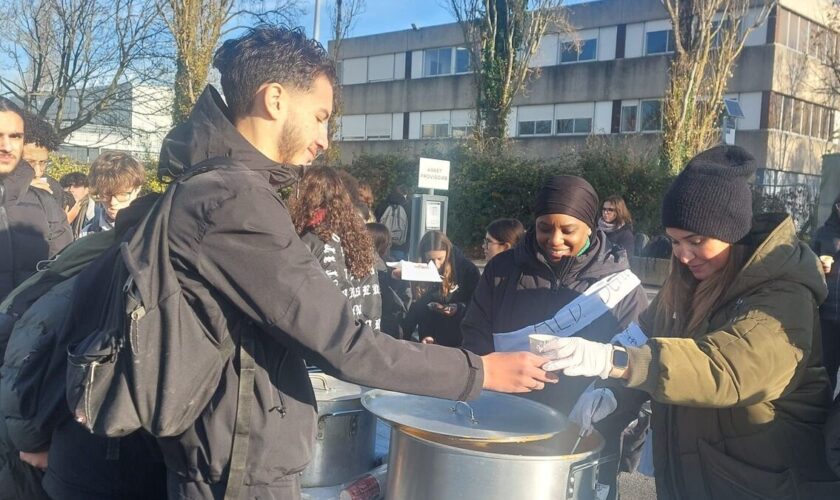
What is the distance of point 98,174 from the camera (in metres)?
3.38

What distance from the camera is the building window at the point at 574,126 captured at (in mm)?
26609

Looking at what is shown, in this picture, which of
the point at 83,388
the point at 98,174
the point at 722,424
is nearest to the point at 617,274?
the point at 722,424

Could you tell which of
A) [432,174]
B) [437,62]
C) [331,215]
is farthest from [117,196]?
[437,62]

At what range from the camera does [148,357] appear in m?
1.38

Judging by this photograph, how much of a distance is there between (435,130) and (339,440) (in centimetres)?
2915

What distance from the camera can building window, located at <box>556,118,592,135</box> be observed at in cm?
2661

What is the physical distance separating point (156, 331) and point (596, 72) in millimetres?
26843

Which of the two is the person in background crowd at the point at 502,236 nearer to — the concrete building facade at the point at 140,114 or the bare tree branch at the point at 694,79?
the bare tree branch at the point at 694,79

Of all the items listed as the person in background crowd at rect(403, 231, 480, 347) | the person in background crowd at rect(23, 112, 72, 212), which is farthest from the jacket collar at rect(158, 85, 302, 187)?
the person in background crowd at rect(403, 231, 480, 347)

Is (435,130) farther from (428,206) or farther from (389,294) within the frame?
(389,294)

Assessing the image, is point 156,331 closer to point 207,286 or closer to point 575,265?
point 207,286

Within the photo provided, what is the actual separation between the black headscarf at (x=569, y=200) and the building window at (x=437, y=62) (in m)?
29.3

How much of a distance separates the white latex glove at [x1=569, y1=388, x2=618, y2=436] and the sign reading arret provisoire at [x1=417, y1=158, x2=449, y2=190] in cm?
681

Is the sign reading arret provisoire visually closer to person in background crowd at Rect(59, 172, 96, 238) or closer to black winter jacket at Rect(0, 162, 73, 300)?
person in background crowd at Rect(59, 172, 96, 238)
